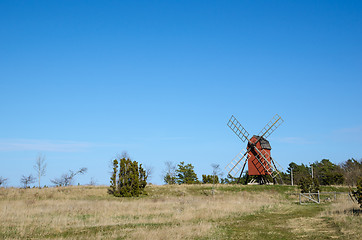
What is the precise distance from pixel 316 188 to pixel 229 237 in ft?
96.3

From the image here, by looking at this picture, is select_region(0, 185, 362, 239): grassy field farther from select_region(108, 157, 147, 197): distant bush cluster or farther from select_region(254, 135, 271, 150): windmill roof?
select_region(254, 135, 271, 150): windmill roof

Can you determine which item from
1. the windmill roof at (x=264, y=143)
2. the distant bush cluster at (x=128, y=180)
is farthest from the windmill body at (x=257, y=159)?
the distant bush cluster at (x=128, y=180)

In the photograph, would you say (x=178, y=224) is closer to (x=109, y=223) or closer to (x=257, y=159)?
(x=109, y=223)

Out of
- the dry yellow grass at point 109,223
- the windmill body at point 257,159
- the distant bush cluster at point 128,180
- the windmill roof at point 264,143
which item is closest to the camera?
the dry yellow grass at point 109,223

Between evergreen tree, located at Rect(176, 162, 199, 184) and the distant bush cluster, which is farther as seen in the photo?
evergreen tree, located at Rect(176, 162, 199, 184)

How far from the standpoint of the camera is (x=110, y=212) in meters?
23.3

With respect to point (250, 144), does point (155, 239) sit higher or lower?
lower

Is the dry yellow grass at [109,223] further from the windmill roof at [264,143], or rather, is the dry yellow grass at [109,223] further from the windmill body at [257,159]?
the windmill roof at [264,143]

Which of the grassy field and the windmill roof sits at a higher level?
the windmill roof

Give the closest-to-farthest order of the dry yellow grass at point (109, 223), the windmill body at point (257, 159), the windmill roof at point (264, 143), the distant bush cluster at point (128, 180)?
the dry yellow grass at point (109, 223) < the distant bush cluster at point (128, 180) < the windmill body at point (257, 159) < the windmill roof at point (264, 143)

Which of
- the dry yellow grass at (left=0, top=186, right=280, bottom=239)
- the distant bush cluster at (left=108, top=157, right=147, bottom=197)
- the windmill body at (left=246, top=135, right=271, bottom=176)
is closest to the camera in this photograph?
the dry yellow grass at (left=0, top=186, right=280, bottom=239)

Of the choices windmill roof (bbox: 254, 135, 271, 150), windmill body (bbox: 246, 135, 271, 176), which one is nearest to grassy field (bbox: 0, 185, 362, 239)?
windmill body (bbox: 246, 135, 271, 176)

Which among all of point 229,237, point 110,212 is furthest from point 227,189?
point 229,237

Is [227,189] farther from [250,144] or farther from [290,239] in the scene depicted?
[290,239]
